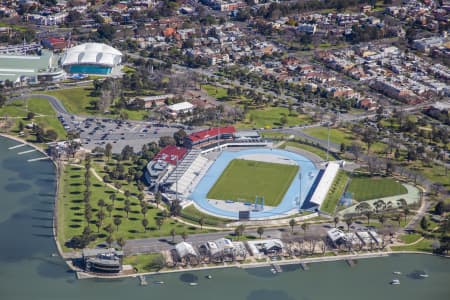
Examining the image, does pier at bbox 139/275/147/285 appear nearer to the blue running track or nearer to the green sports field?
the blue running track

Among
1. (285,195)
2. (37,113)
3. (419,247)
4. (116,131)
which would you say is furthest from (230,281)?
(37,113)

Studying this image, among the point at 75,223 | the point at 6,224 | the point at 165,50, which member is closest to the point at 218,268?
the point at 75,223

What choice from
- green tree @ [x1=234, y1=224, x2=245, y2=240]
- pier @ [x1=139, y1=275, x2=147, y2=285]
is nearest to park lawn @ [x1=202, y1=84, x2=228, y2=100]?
green tree @ [x1=234, y1=224, x2=245, y2=240]

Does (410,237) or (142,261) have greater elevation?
(410,237)

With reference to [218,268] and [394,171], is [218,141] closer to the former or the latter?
[394,171]

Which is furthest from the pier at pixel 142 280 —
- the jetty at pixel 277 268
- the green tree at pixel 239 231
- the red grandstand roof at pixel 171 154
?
the red grandstand roof at pixel 171 154

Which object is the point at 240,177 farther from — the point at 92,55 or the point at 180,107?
the point at 92,55
